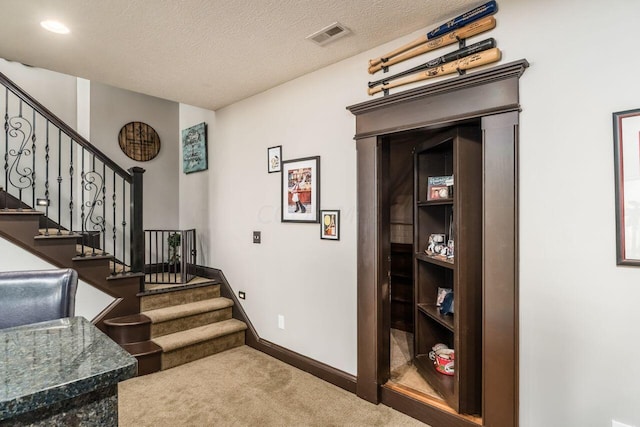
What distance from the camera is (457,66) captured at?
2.03 m

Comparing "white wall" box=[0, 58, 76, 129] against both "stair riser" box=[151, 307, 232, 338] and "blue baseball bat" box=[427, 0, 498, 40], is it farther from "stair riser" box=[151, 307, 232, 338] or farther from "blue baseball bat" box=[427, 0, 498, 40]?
"blue baseball bat" box=[427, 0, 498, 40]

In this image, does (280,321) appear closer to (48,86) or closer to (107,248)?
(107,248)

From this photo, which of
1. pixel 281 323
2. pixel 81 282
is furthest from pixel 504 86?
pixel 81 282

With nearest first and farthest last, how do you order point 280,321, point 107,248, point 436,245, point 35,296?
point 35,296 < point 436,245 < point 280,321 < point 107,248

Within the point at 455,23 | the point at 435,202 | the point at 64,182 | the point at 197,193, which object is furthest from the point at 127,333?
the point at 455,23

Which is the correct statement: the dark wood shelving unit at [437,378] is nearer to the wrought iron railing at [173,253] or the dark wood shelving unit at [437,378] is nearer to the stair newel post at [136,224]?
the wrought iron railing at [173,253]

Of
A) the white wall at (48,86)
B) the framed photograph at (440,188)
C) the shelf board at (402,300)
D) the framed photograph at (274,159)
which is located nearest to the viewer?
the framed photograph at (440,188)

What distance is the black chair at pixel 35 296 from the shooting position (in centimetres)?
149

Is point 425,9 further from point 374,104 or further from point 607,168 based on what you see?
point 607,168

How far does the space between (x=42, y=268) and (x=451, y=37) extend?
3.55 metres

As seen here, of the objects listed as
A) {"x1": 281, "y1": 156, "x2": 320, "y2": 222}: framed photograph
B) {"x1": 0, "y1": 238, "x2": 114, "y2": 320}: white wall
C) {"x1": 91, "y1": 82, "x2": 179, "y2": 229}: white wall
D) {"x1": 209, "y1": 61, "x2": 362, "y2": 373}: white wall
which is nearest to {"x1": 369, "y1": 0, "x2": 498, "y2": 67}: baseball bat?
{"x1": 209, "y1": 61, "x2": 362, "y2": 373}: white wall

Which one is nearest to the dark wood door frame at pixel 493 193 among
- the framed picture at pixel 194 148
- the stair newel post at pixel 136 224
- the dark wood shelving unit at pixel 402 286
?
the dark wood shelving unit at pixel 402 286

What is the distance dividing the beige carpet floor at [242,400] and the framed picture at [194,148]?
93.4 inches

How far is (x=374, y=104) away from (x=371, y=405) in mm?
2120
